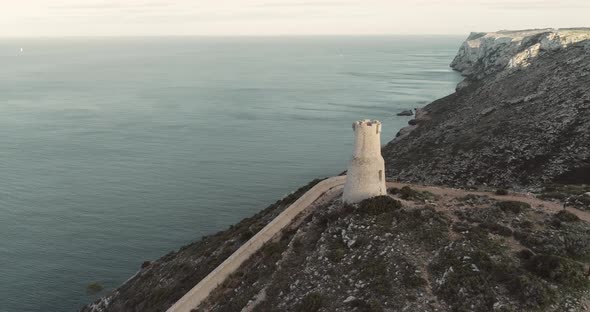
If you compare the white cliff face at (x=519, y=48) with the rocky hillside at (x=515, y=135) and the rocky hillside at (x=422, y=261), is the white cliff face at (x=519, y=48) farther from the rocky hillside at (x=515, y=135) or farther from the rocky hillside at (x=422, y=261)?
the rocky hillside at (x=422, y=261)

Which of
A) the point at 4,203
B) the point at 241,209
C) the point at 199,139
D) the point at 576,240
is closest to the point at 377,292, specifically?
the point at 576,240

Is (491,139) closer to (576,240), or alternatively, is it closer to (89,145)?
(576,240)

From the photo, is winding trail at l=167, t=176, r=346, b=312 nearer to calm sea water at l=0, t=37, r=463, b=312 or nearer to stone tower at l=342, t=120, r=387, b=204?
stone tower at l=342, t=120, r=387, b=204

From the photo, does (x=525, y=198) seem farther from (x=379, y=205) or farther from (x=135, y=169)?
(x=135, y=169)

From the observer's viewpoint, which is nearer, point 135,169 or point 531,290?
point 531,290

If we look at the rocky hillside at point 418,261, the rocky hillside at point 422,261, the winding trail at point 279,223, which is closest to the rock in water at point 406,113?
the winding trail at point 279,223

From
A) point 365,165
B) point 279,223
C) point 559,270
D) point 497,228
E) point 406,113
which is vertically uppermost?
point 365,165

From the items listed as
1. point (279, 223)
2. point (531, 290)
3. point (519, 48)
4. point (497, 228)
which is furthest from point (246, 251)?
point (519, 48)
